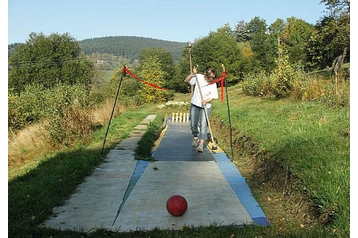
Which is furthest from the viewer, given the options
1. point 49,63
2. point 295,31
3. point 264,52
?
point 295,31

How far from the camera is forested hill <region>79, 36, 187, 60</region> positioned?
114m

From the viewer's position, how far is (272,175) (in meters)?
5.84

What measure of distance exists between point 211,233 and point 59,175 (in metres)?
3.07

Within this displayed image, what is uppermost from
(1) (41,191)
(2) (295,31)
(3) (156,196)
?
(2) (295,31)

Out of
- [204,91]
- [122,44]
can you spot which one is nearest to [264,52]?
[204,91]

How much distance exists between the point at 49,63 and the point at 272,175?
5746cm

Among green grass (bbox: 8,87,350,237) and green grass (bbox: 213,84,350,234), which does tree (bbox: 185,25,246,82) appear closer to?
green grass (bbox: 213,84,350,234)

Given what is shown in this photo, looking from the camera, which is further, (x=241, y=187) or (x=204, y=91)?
(x=204, y=91)

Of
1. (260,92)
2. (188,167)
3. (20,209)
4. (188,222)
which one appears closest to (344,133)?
(188,167)

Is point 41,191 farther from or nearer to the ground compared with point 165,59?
nearer to the ground

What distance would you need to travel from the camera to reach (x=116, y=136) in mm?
11070

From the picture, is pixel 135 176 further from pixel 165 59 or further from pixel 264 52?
pixel 165 59

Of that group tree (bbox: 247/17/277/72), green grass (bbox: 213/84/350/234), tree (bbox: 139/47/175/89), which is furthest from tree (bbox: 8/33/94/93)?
green grass (bbox: 213/84/350/234)

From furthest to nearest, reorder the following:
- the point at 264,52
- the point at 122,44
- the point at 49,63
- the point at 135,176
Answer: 1. the point at 122,44
2. the point at 49,63
3. the point at 264,52
4. the point at 135,176
